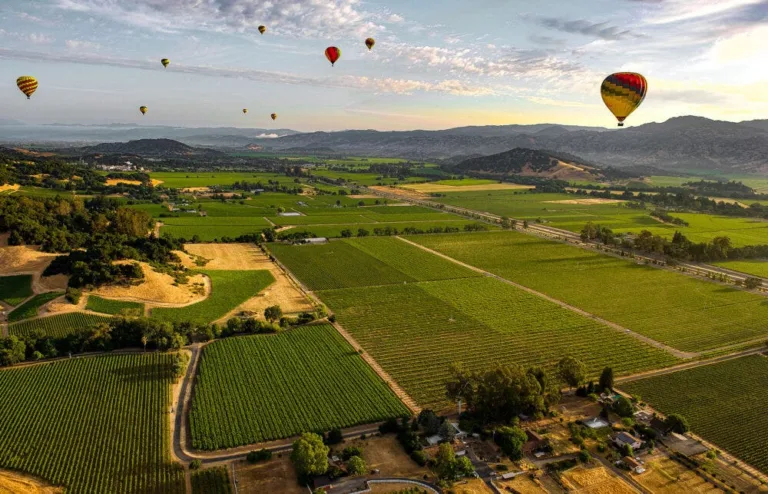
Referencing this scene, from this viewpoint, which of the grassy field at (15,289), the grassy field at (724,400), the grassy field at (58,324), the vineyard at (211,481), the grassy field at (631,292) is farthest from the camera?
the grassy field at (15,289)

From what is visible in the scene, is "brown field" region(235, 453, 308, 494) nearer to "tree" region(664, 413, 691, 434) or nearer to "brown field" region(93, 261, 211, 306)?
"tree" region(664, 413, 691, 434)

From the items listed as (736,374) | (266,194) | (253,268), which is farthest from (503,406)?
(266,194)

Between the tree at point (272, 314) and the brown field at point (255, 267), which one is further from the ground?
the tree at point (272, 314)

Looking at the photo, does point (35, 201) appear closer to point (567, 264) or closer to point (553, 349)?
point (553, 349)

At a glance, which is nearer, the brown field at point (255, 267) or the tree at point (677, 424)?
the tree at point (677, 424)

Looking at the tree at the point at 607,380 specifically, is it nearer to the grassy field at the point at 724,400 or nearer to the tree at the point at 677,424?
the grassy field at the point at 724,400

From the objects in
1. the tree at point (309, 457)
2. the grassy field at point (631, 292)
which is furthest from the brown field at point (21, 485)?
the grassy field at point (631, 292)
